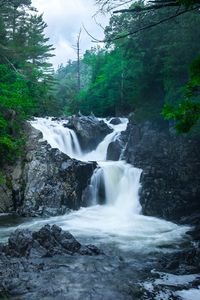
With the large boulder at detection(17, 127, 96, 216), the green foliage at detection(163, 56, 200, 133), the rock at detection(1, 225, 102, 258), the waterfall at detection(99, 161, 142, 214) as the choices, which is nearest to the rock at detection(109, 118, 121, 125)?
the waterfall at detection(99, 161, 142, 214)

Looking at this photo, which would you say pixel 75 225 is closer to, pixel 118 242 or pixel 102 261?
pixel 118 242

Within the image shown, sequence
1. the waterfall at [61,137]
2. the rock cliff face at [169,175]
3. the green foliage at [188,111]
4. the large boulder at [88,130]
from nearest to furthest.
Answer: the green foliage at [188,111] < the rock cliff face at [169,175] < the waterfall at [61,137] < the large boulder at [88,130]

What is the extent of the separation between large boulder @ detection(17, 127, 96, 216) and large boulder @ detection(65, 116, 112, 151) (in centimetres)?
492

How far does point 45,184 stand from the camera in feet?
57.6

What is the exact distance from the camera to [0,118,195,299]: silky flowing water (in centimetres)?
1096

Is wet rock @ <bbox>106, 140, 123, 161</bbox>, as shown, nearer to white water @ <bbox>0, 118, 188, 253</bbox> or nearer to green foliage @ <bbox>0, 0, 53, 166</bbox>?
white water @ <bbox>0, 118, 188, 253</bbox>

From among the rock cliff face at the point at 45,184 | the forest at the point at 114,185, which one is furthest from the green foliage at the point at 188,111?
the rock cliff face at the point at 45,184

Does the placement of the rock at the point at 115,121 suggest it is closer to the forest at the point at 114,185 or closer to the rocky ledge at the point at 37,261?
the forest at the point at 114,185

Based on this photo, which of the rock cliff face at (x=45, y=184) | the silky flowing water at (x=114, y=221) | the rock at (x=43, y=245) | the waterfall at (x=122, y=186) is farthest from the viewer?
the waterfall at (x=122, y=186)

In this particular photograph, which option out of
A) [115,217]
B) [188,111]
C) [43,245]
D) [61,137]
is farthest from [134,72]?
[188,111]

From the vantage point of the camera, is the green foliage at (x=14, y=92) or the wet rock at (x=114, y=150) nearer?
the green foliage at (x=14, y=92)

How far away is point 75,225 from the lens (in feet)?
46.6

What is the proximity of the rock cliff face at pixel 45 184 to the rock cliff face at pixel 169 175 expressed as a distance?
3147mm

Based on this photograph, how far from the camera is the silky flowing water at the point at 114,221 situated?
1096 centimetres
